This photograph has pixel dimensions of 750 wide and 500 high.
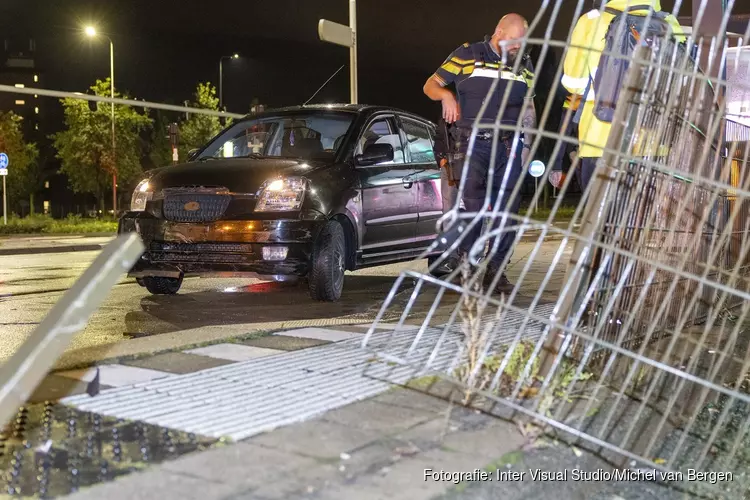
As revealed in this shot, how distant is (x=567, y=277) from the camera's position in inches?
149

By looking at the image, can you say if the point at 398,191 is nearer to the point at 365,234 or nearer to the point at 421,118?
the point at 365,234

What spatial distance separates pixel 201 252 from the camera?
7.06 m

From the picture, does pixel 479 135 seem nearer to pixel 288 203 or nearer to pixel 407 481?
pixel 288 203

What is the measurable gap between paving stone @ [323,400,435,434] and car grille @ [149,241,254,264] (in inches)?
140

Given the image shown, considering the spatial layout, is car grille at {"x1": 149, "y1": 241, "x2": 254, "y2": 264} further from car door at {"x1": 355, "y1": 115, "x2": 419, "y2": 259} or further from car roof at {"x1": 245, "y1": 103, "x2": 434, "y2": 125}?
car roof at {"x1": 245, "y1": 103, "x2": 434, "y2": 125}

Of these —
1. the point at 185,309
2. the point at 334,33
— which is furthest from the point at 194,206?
the point at 334,33

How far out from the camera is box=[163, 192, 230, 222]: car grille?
7039mm

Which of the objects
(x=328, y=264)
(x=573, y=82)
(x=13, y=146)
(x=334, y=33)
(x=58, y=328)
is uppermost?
(x=334, y=33)

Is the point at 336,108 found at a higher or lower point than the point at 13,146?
lower

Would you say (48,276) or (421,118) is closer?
(421,118)

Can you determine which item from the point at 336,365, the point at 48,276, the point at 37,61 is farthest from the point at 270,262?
the point at 37,61

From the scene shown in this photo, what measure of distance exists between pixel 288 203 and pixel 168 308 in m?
1.34

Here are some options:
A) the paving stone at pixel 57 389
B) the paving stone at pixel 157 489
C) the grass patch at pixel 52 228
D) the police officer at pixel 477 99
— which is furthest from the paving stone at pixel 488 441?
the grass patch at pixel 52 228

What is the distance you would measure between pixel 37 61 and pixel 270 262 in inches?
4515
